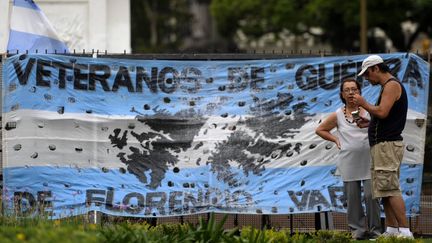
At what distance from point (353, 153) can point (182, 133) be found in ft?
6.06

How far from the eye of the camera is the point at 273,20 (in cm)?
4469

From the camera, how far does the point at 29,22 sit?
12383 mm

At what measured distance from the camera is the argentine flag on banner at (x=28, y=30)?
40.4 ft

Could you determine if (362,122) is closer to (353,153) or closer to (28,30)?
(353,153)

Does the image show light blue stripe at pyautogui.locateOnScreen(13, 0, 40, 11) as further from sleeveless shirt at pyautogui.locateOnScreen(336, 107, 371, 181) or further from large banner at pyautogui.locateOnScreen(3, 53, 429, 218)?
sleeveless shirt at pyautogui.locateOnScreen(336, 107, 371, 181)

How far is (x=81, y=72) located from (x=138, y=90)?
0.63 meters

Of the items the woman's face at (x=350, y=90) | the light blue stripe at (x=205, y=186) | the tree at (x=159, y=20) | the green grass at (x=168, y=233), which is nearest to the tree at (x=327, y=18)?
the tree at (x=159, y=20)

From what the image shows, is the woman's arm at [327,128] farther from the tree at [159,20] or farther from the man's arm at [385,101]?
the tree at [159,20]

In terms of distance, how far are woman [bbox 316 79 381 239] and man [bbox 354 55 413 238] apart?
0.38 meters

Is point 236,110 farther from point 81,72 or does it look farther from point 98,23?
point 98,23

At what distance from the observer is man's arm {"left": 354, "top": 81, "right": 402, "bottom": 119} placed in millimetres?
9961

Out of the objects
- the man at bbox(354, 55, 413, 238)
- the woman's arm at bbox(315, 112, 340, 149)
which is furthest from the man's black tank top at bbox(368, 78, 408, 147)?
the woman's arm at bbox(315, 112, 340, 149)

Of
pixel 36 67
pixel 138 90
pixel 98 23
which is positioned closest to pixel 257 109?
pixel 138 90

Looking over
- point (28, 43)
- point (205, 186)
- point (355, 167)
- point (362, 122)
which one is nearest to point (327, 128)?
point (362, 122)
